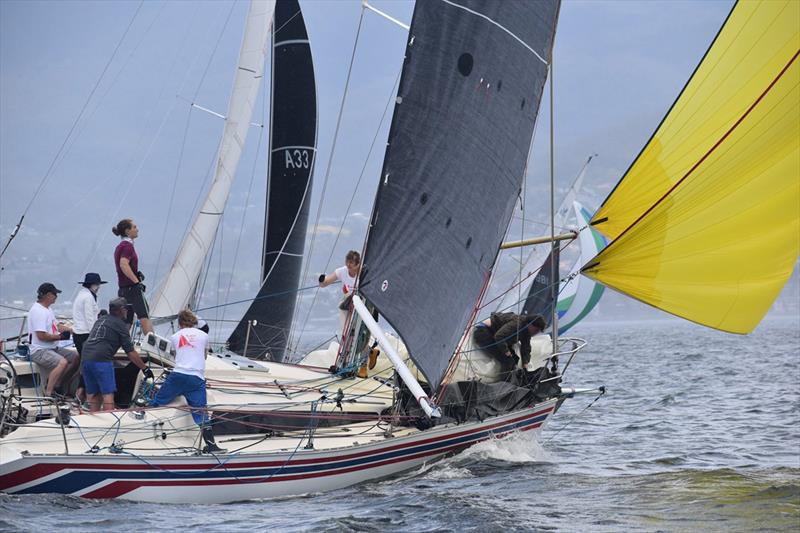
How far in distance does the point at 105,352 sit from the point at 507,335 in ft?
16.0

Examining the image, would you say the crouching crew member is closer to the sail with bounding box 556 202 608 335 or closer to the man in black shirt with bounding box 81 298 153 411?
the man in black shirt with bounding box 81 298 153 411

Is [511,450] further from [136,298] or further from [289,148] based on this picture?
[289,148]

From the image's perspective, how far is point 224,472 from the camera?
995 centimetres

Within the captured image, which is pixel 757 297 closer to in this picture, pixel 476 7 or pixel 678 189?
pixel 678 189

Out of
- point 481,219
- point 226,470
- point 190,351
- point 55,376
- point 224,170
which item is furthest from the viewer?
point 224,170

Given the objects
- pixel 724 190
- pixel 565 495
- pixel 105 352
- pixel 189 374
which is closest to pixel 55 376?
pixel 105 352

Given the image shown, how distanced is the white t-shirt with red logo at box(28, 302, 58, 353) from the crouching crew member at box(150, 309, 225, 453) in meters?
1.61

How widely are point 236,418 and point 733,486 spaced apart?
5.41 metres

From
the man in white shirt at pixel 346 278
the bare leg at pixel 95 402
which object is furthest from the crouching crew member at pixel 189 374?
the man in white shirt at pixel 346 278

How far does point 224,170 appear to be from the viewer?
17.2m

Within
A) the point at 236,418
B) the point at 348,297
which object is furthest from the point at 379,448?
the point at 348,297

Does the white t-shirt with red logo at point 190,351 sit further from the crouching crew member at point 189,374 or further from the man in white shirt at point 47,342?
the man in white shirt at point 47,342

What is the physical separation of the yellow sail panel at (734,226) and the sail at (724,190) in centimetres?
Answer: 1

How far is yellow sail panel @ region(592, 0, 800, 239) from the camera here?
10.6 meters
